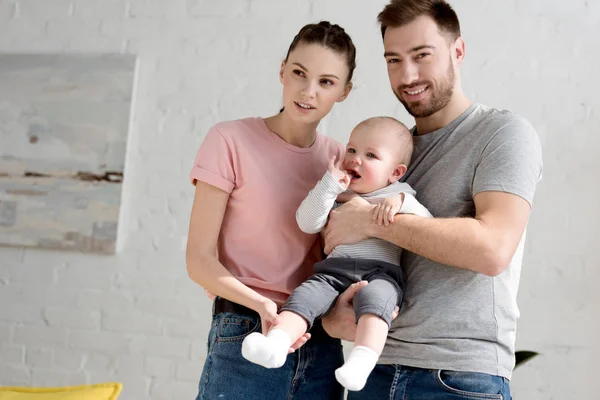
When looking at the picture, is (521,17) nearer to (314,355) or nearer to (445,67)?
(445,67)

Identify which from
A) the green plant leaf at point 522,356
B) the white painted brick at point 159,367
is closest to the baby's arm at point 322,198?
the green plant leaf at point 522,356

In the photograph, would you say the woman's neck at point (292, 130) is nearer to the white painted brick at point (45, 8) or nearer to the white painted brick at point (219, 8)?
the white painted brick at point (219, 8)

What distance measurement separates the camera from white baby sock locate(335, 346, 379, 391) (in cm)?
133

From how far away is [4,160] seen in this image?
11.4 feet

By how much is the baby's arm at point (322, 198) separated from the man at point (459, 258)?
0.05 metres

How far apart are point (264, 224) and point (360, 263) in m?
0.25

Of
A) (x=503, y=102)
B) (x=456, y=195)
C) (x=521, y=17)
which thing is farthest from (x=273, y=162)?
(x=521, y=17)

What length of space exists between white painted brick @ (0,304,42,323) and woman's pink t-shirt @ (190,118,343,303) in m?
2.03

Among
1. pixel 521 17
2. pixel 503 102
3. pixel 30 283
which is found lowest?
pixel 30 283

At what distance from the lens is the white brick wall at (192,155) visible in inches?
114

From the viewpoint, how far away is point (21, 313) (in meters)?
3.38

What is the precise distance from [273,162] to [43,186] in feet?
6.93

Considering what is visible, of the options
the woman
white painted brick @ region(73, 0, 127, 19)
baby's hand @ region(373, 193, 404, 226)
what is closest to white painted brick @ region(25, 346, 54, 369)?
white painted brick @ region(73, 0, 127, 19)

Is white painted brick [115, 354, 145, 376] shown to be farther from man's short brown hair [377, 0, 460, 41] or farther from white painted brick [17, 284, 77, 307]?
man's short brown hair [377, 0, 460, 41]
